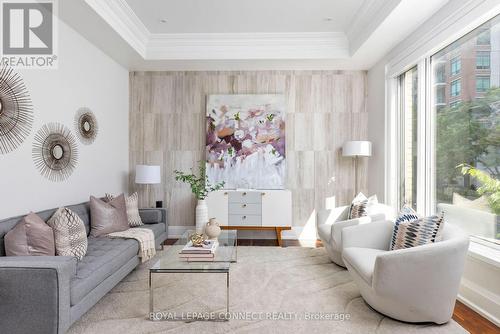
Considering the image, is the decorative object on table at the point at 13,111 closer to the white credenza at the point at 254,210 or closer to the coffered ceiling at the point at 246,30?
the coffered ceiling at the point at 246,30

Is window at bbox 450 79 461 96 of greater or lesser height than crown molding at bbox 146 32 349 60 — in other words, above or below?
below

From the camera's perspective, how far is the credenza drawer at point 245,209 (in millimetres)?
4770

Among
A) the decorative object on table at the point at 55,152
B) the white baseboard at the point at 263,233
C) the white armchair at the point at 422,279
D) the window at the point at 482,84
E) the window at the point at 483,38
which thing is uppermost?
the window at the point at 483,38

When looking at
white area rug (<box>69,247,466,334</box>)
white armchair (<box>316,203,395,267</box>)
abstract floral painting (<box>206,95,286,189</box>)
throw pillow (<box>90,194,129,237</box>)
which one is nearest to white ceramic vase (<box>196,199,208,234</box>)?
abstract floral painting (<box>206,95,286,189</box>)

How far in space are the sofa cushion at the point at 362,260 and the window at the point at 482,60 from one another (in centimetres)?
184

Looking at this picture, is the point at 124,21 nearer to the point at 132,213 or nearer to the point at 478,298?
the point at 132,213

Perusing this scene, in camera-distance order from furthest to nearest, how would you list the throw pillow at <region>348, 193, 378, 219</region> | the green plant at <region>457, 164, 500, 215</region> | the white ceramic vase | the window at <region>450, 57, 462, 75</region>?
the white ceramic vase
the throw pillow at <region>348, 193, 378, 219</region>
the window at <region>450, 57, 462, 75</region>
the green plant at <region>457, 164, 500, 215</region>

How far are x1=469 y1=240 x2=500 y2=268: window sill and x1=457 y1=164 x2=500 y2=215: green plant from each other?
0.31 metres

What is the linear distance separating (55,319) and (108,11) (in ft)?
9.87

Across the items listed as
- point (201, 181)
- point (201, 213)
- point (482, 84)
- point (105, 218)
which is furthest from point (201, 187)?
point (482, 84)

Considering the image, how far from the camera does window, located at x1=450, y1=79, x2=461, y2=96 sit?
3.14 meters

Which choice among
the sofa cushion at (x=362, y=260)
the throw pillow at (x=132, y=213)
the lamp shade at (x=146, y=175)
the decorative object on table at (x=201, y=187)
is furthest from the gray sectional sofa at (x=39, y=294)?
the lamp shade at (x=146, y=175)

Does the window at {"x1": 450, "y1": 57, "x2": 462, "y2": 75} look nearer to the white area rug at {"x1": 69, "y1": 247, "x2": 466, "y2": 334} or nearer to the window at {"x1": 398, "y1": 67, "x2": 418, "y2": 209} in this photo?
the window at {"x1": 398, "y1": 67, "x2": 418, "y2": 209}

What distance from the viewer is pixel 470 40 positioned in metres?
2.96
